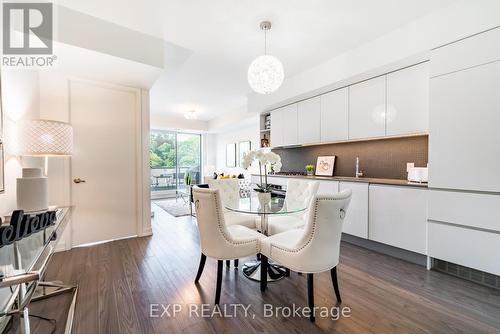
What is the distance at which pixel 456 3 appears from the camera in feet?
6.86

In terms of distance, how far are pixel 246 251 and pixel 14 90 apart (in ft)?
8.97

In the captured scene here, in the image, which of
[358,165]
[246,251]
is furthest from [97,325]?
[358,165]

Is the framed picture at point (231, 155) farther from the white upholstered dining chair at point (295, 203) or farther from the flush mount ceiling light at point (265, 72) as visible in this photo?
the flush mount ceiling light at point (265, 72)

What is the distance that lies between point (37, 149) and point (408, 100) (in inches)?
160

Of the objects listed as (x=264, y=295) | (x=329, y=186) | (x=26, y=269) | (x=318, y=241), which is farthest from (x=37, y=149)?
(x=329, y=186)

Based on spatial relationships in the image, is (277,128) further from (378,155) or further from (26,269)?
(26,269)

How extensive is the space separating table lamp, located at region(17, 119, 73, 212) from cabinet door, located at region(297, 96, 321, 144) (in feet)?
11.3

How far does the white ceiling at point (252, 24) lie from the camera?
6.88 ft

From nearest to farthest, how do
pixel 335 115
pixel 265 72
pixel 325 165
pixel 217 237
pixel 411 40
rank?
pixel 217 237 → pixel 265 72 → pixel 411 40 → pixel 335 115 → pixel 325 165

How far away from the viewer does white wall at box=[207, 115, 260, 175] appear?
6691 millimetres

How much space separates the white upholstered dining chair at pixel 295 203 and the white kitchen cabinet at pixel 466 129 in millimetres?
1289

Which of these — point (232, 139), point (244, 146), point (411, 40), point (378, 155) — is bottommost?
point (378, 155)

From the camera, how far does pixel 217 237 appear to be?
1.83m

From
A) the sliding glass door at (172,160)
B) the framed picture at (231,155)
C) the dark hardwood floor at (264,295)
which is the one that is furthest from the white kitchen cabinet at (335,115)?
the sliding glass door at (172,160)
